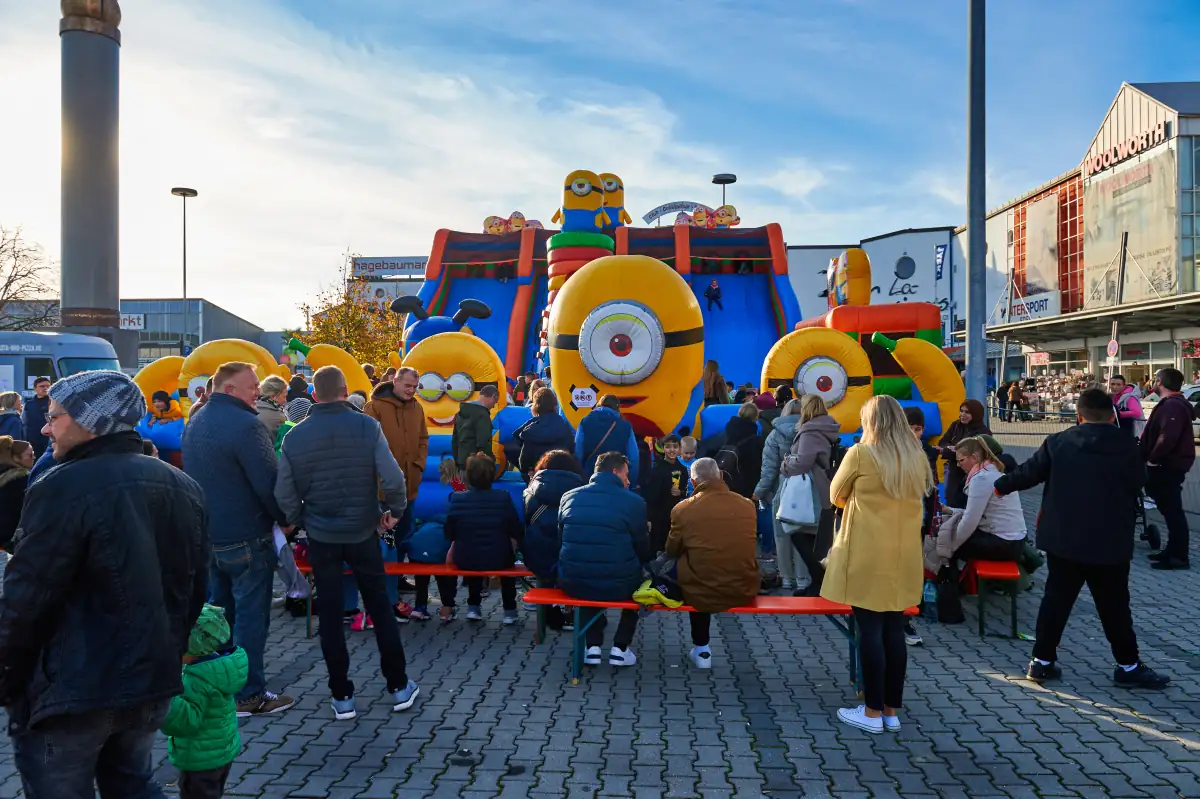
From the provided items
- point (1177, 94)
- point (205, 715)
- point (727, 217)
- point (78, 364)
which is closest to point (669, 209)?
point (727, 217)

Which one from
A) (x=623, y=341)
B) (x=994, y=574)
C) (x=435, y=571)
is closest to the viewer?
(x=994, y=574)

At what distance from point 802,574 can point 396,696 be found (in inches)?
136

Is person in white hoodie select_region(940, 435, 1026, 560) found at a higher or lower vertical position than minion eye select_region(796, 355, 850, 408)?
lower

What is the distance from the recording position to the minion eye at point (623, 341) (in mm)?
8070

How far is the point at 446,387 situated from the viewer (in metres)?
8.96

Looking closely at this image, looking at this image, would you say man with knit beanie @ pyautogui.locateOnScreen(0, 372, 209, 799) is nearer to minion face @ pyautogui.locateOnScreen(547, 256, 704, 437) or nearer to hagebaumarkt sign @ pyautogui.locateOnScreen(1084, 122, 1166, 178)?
minion face @ pyautogui.locateOnScreen(547, 256, 704, 437)

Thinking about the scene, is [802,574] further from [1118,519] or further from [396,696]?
[396,696]

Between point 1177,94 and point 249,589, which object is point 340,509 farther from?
point 1177,94

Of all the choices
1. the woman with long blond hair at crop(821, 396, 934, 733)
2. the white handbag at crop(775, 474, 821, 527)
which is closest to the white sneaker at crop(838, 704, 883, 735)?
the woman with long blond hair at crop(821, 396, 934, 733)

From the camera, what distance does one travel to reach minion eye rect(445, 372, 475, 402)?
8953mm

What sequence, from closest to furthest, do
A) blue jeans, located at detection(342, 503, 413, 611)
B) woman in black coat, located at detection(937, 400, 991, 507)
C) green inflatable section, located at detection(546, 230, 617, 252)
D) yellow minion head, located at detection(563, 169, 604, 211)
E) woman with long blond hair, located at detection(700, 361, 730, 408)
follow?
blue jeans, located at detection(342, 503, 413, 611) → woman in black coat, located at detection(937, 400, 991, 507) → woman with long blond hair, located at detection(700, 361, 730, 408) → green inflatable section, located at detection(546, 230, 617, 252) → yellow minion head, located at detection(563, 169, 604, 211)

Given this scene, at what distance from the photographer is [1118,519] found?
434cm

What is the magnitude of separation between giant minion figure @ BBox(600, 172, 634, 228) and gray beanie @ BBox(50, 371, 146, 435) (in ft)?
53.4

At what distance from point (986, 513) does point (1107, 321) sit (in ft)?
73.3
